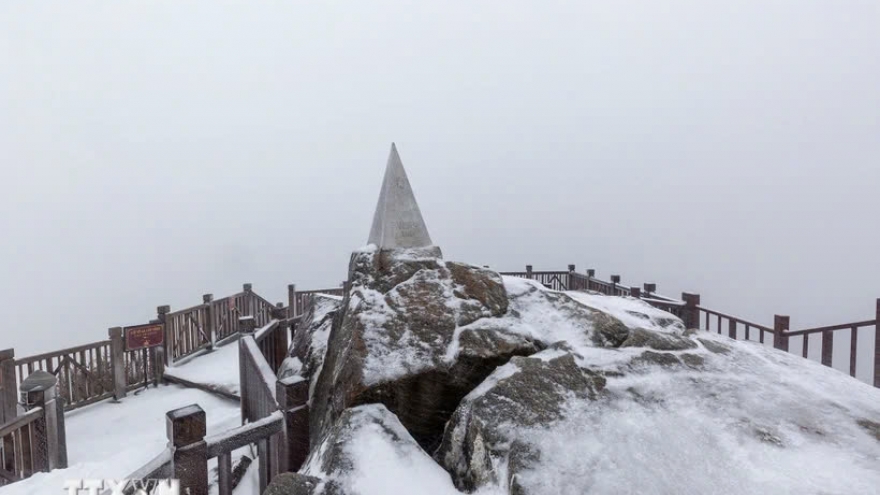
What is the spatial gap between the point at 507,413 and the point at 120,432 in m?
7.63

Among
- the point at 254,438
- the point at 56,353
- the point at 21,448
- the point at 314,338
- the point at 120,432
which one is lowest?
the point at 120,432

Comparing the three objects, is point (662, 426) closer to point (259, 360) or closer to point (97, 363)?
point (259, 360)

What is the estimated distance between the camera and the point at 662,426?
314cm

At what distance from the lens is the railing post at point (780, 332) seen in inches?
250

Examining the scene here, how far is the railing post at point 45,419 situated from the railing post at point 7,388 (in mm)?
1833

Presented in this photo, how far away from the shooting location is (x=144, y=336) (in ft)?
29.8

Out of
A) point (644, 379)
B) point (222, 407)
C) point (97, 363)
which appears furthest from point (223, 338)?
point (644, 379)

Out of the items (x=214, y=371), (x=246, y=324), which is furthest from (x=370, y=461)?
(x=214, y=371)

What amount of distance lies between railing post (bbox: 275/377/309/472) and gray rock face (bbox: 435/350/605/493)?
1.58 metres

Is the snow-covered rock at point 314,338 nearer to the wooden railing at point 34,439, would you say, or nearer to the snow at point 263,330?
the snow at point 263,330

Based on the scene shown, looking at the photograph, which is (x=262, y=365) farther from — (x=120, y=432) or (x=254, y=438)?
(x=120, y=432)

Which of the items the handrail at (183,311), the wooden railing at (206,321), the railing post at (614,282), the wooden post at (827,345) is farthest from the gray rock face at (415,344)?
the railing post at (614,282)

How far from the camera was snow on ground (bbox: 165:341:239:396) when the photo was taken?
883cm

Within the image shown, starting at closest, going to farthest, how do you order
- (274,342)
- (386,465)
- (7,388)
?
(386,465) → (7,388) → (274,342)
